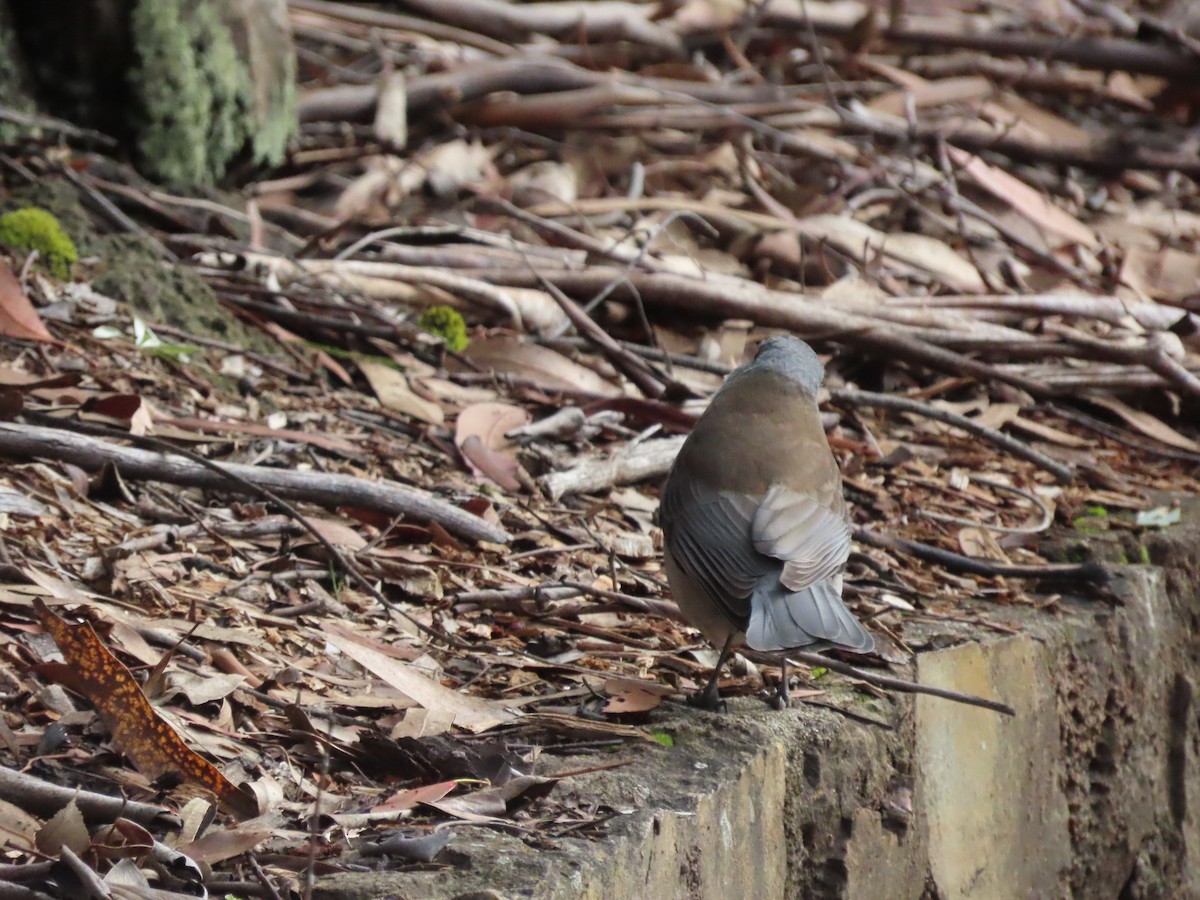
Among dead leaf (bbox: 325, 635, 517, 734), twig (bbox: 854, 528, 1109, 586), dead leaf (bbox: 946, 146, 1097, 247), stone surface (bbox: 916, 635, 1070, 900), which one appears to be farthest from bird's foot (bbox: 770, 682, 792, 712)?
dead leaf (bbox: 946, 146, 1097, 247)

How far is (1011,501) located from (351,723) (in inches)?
93.0

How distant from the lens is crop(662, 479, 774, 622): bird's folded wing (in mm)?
2697

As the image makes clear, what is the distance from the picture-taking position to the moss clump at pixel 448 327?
4359 mm

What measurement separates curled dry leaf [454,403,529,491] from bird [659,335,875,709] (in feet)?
2.24

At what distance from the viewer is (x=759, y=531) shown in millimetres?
2791

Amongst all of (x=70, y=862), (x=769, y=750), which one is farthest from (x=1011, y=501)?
(x=70, y=862)

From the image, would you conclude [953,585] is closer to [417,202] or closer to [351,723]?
[351,723]

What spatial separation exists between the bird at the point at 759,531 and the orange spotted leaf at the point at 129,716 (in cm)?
93

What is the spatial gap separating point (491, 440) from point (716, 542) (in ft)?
3.96

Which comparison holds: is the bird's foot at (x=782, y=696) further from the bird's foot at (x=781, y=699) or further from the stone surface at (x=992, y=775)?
the stone surface at (x=992, y=775)

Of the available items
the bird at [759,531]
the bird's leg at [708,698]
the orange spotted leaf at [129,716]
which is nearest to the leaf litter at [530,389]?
the orange spotted leaf at [129,716]

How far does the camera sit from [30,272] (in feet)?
12.6

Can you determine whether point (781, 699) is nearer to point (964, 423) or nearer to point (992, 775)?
point (992, 775)

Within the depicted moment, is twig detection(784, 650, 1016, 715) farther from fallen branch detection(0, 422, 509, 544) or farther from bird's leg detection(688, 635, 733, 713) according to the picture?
fallen branch detection(0, 422, 509, 544)
